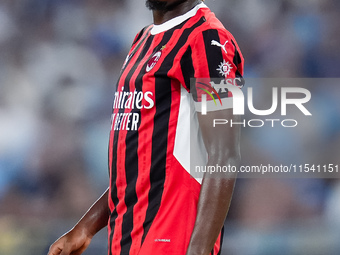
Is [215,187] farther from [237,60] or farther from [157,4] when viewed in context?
[157,4]

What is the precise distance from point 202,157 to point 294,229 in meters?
2.11

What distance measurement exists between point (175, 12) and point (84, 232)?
23.8 inches

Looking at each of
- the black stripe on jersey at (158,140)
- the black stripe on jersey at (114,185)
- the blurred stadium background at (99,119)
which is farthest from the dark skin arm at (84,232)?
the blurred stadium background at (99,119)

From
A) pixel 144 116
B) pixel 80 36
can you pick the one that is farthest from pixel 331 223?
pixel 144 116

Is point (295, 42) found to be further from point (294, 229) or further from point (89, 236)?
point (89, 236)

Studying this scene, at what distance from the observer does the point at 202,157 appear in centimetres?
119

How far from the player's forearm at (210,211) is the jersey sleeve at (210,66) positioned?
5.5 inches

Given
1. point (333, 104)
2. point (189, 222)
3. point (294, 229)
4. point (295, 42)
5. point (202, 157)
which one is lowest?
point (294, 229)

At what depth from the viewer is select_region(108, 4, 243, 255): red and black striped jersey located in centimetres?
114

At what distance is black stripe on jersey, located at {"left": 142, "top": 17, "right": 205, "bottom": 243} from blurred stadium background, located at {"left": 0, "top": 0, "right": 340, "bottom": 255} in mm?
2018

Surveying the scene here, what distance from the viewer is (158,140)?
118 cm

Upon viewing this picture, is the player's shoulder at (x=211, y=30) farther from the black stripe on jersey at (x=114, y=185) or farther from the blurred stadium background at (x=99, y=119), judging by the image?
the blurred stadium background at (x=99, y=119)

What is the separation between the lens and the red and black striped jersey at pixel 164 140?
3.75ft

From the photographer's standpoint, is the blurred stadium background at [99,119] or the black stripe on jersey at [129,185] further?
the blurred stadium background at [99,119]
